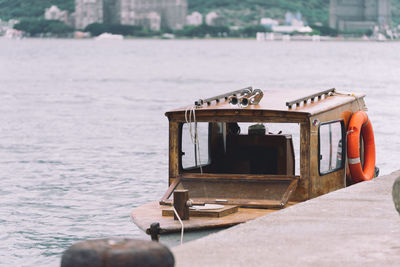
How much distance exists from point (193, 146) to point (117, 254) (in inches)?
308

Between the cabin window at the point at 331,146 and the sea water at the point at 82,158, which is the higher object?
the cabin window at the point at 331,146

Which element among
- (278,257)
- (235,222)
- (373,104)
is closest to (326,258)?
(278,257)

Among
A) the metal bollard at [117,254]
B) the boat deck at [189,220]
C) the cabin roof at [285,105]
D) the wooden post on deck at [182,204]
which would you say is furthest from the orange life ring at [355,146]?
the metal bollard at [117,254]

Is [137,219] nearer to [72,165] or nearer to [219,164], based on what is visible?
[219,164]

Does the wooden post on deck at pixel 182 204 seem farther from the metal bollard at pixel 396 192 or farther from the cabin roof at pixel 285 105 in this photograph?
the metal bollard at pixel 396 192

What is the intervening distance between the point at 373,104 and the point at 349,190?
4563 cm

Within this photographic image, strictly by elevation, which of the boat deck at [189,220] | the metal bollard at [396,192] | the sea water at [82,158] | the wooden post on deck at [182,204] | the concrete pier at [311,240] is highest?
the metal bollard at [396,192]

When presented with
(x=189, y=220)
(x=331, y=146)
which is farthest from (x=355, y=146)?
(x=189, y=220)

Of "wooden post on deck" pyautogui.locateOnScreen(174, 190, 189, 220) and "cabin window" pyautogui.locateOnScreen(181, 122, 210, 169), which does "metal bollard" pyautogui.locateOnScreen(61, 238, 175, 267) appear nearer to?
"wooden post on deck" pyautogui.locateOnScreen(174, 190, 189, 220)

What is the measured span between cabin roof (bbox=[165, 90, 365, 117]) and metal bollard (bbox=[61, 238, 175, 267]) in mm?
7022

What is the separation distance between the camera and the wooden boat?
1230 cm

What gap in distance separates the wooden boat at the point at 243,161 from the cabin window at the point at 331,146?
15 millimetres

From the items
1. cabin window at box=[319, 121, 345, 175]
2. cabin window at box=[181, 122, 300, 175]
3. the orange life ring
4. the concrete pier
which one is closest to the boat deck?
the concrete pier

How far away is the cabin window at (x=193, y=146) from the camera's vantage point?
14117mm
